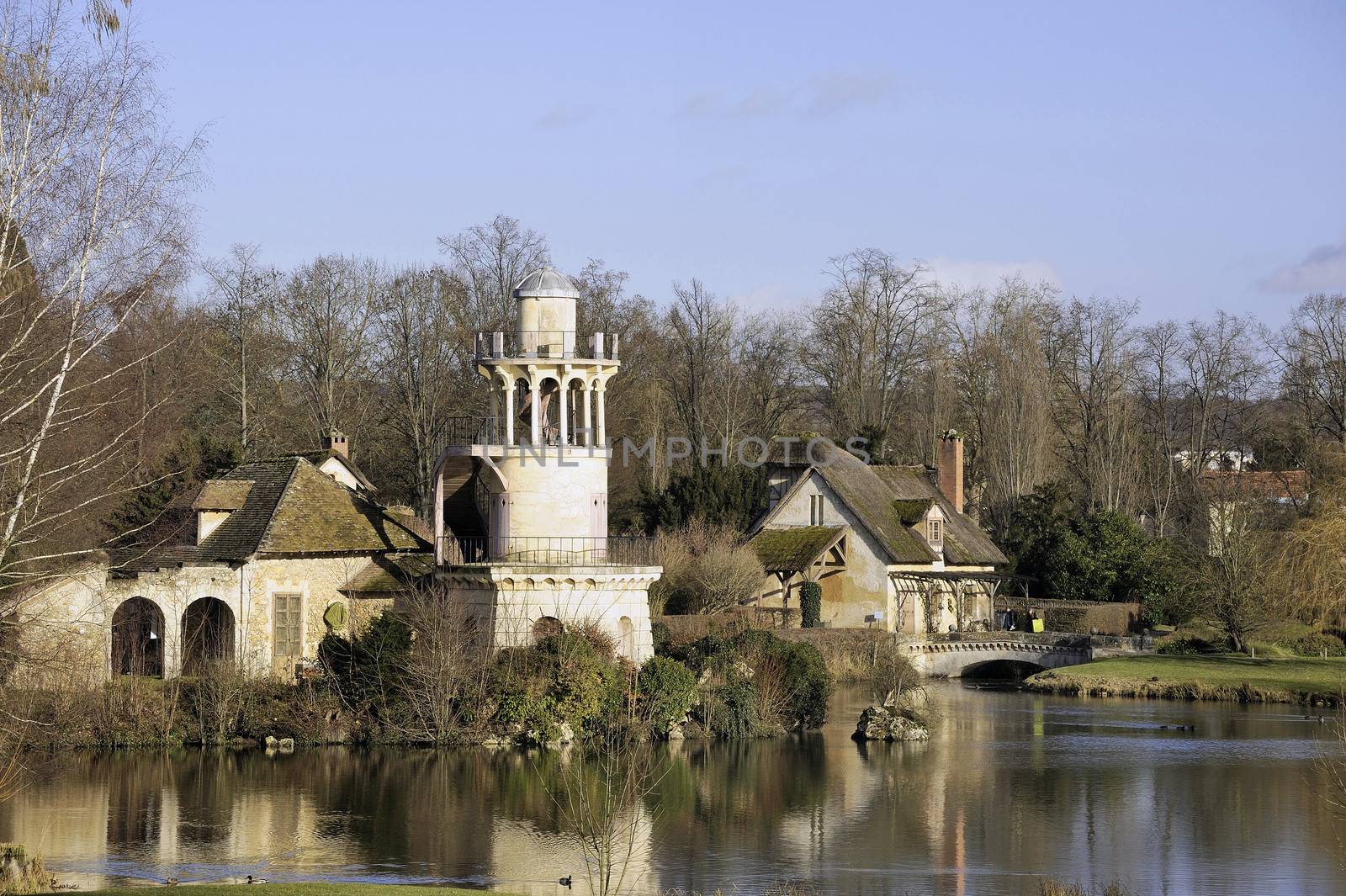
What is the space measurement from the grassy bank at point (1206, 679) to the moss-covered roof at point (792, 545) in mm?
7822

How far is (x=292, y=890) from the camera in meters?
19.8

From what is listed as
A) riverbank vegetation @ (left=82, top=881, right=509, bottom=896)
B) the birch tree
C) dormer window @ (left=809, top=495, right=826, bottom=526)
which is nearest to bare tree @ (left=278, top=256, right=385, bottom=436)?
the birch tree

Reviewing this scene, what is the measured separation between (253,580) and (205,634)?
195cm

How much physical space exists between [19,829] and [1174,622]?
131ft

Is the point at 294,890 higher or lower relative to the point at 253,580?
lower

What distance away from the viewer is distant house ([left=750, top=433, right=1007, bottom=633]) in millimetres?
54000

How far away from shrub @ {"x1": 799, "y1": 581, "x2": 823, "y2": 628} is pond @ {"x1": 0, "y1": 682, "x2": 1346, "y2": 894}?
1292 centimetres

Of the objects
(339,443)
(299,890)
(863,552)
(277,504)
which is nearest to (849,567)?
(863,552)

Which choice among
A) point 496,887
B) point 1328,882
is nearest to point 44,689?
point 496,887

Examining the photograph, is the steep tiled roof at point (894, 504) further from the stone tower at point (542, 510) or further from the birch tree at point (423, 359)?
the stone tower at point (542, 510)

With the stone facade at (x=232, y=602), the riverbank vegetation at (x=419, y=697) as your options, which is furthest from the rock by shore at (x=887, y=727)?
the stone facade at (x=232, y=602)

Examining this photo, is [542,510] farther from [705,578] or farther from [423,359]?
[423,359]

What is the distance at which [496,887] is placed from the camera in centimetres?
2289

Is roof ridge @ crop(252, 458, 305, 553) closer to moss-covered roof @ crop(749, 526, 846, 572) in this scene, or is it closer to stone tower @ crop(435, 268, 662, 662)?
stone tower @ crop(435, 268, 662, 662)
